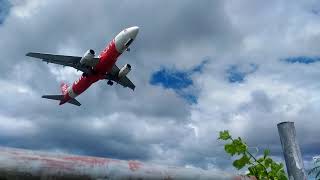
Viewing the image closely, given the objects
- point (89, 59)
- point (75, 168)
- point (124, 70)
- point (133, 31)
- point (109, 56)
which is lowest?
point (75, 168)

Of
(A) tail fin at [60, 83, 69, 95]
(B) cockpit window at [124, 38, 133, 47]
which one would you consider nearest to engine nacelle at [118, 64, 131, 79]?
(B) cockpit window at [124, 38, 133, 47]

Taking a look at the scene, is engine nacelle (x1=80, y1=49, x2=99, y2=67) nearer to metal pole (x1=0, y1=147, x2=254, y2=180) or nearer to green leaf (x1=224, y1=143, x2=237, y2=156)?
green leaf (x1=224, y1=143, x2=237, y2=156)

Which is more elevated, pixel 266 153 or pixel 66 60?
pixel 66 60

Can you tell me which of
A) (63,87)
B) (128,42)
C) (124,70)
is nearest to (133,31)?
(128,42)

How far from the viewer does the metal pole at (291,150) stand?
2.72 metres

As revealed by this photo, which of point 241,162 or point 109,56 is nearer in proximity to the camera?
point 241,162

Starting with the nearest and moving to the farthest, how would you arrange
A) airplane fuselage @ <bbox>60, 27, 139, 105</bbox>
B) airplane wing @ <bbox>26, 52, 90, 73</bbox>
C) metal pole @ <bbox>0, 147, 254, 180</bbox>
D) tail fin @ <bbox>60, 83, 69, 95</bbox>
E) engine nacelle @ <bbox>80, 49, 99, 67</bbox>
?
metal pole @ <bbox>0, 147, 254, 180</bbox> < airplane fuselage @ <bbox>60, 27, 139, 105</bbox> < engine nacelle @ <bbox>80, 49, 99, 67</bbox> < airplane wing @ <bbox>26, 52, 90, 73</bbox> < tail fin @ <bbox>60, 83, 69, 95</bbox>

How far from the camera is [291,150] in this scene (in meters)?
2.73

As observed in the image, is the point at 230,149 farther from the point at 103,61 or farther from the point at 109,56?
the point at 103,61

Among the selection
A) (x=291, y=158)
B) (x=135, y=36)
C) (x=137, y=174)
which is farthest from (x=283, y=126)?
(x=135, y=36)

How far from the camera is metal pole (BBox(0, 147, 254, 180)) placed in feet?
5.65

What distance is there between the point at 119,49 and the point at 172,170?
41187mm

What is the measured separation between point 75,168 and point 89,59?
4277cm

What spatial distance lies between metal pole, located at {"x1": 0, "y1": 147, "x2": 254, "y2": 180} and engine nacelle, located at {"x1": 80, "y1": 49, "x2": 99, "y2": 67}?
138 ft
